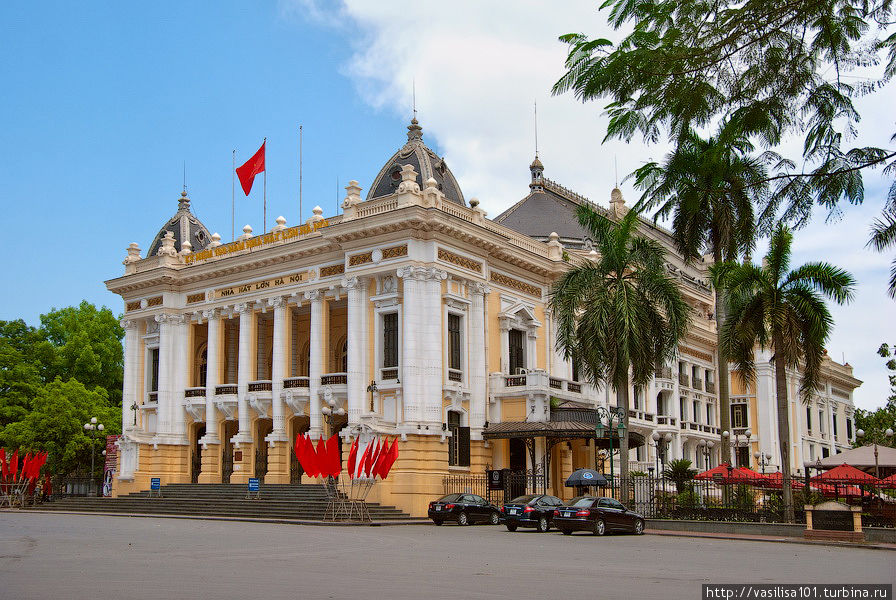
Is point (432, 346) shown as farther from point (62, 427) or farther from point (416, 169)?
point (62, 427)

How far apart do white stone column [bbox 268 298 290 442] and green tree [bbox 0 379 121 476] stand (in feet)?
58.2

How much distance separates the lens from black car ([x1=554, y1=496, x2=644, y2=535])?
2772cm

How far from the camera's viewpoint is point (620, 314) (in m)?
33.2

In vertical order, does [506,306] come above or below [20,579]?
above

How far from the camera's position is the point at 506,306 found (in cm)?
4253

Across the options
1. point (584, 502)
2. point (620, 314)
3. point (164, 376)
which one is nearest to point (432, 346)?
point (620, 314)

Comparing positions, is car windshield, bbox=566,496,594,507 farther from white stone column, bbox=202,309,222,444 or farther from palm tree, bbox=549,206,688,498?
white stone column, bbox=202,309,222,444

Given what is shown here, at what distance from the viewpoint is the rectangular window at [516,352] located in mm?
42875

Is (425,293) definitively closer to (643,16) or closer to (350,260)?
(350,260)

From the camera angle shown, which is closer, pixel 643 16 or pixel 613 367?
pixel 643 16

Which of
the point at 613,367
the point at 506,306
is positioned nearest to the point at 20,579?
the point at 613,367

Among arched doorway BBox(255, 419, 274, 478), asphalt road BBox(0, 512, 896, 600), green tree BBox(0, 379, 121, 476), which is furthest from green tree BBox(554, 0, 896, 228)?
green tree BBox(0, 379, 121, 476)

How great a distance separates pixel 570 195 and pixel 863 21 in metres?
56.0

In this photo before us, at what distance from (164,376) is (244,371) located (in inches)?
212
